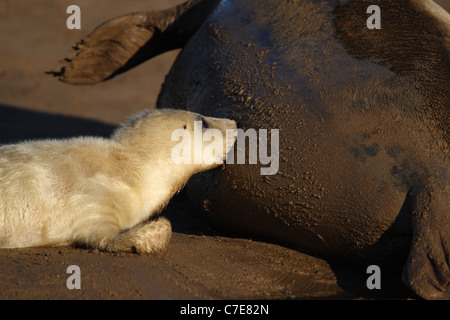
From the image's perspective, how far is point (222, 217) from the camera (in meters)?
4.03

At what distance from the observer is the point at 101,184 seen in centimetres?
358

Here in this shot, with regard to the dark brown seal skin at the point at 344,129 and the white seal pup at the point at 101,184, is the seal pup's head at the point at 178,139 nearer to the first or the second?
the white seal pup at the point at 101,184

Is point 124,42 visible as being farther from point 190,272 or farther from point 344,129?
point 190,272

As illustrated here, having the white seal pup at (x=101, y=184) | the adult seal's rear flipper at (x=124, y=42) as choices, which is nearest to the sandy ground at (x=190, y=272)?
the white seal pup at (x=101, y=184)

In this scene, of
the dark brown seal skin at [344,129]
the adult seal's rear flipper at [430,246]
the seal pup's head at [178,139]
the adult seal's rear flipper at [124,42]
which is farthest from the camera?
the adult seal's rear flipper at [124,42]

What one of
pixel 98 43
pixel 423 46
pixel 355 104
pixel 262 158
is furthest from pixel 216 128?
pixel 98 43

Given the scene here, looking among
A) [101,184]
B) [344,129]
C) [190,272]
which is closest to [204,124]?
[101,184]

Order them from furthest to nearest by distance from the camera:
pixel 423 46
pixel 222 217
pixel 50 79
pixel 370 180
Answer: pixel 50 79 → pixel 222 217 → pixel 423 46 → pixel 370 180

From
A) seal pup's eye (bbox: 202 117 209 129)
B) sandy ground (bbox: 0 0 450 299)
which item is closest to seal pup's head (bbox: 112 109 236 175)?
seal pup's eye (bbox: 202 117 209 129)

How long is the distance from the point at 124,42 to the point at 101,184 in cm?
276

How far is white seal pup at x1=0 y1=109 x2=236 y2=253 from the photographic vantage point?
11.3ft

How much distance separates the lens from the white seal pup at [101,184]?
3.45m

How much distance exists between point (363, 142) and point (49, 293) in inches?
71.4

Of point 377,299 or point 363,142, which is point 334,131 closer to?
point 363,142
